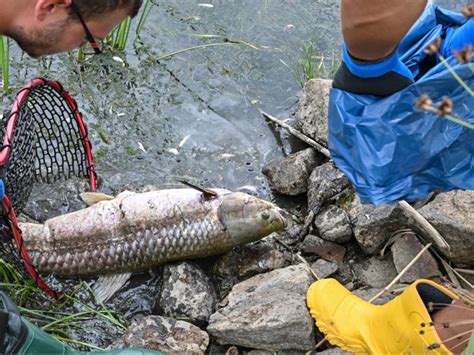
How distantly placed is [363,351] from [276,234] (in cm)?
118

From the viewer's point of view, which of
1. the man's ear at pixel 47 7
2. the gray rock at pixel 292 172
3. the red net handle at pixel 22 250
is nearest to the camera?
the man's ear at pixel 47 7

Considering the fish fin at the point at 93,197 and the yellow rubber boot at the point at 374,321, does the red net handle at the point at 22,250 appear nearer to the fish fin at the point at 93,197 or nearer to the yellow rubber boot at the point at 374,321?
the fish fin at the point at 93,197

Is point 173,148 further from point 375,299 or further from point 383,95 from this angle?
point 383,95

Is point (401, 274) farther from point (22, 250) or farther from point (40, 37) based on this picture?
point (40, 37)

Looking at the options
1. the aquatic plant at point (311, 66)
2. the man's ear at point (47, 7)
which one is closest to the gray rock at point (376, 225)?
the aquatic plant at point (311, 66)

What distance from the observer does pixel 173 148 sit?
5.27 m

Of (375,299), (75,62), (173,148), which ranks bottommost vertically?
(375,299)

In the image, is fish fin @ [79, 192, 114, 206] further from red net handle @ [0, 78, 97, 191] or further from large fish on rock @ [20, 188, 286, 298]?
red net handle @ [0, 78, 97, 191]

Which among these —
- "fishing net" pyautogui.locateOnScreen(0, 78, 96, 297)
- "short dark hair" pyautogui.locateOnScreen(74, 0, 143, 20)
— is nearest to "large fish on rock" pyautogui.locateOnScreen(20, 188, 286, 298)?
"fishing net" pyautogui.locateOnScreen(0, 78, 96, 297)

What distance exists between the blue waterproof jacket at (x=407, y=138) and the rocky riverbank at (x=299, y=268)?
2.34 feet

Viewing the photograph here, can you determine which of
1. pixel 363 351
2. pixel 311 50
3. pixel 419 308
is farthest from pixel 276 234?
pixel 311 50

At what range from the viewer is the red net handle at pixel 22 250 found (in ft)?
11.6

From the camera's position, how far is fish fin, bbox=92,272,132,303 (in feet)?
14.1

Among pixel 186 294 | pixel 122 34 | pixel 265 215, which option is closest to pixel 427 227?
pixel 265 215
